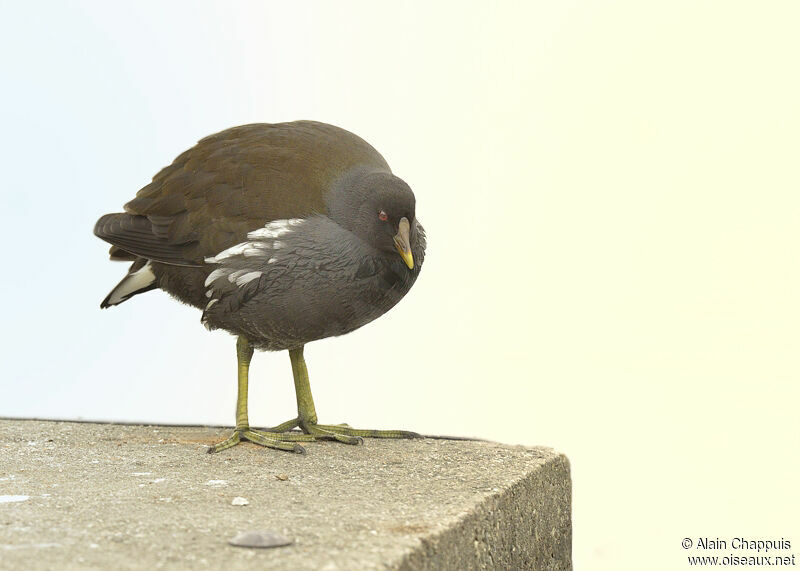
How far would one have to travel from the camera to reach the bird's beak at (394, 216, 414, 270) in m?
4.86

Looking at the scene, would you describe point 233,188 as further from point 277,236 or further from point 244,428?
point 244,428

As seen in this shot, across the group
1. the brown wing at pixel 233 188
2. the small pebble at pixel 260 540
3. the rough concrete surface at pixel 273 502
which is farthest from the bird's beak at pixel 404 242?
the small pebble at pixel 260 540

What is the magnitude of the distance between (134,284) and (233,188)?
42.1 inches

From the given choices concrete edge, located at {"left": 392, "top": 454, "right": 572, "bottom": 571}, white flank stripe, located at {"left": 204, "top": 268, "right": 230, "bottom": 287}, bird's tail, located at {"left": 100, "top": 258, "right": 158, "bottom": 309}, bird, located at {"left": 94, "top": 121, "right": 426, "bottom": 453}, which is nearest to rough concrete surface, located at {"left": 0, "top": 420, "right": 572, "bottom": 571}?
concrete edge, located at {"left": 392, "top": 454, "right": 572, "bottom": 571}

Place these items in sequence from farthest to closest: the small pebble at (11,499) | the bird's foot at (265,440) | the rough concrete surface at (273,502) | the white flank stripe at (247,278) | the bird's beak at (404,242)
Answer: the bird's foot at (265,440) < the white flank stripe at (247,278) < the bird's beak at (404,242) < the small pebble at (11,499) < the rough concrete surface at (273,502)

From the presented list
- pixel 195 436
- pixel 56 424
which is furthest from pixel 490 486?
pixel 56 424

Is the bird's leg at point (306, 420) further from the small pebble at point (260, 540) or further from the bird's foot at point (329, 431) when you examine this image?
the small pebble at point (260, 540)

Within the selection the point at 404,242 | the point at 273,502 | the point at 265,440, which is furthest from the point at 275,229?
the point at 273,502

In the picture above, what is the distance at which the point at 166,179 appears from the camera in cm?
548

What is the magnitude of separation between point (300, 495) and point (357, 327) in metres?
1.16

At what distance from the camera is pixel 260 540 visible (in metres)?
3.47

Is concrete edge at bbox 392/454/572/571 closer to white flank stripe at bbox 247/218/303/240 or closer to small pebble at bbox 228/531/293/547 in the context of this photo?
small pebble at bbox 228/531/293/547

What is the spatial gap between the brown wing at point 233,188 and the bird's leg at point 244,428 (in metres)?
0.61

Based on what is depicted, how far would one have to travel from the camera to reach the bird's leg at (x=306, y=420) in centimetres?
575
